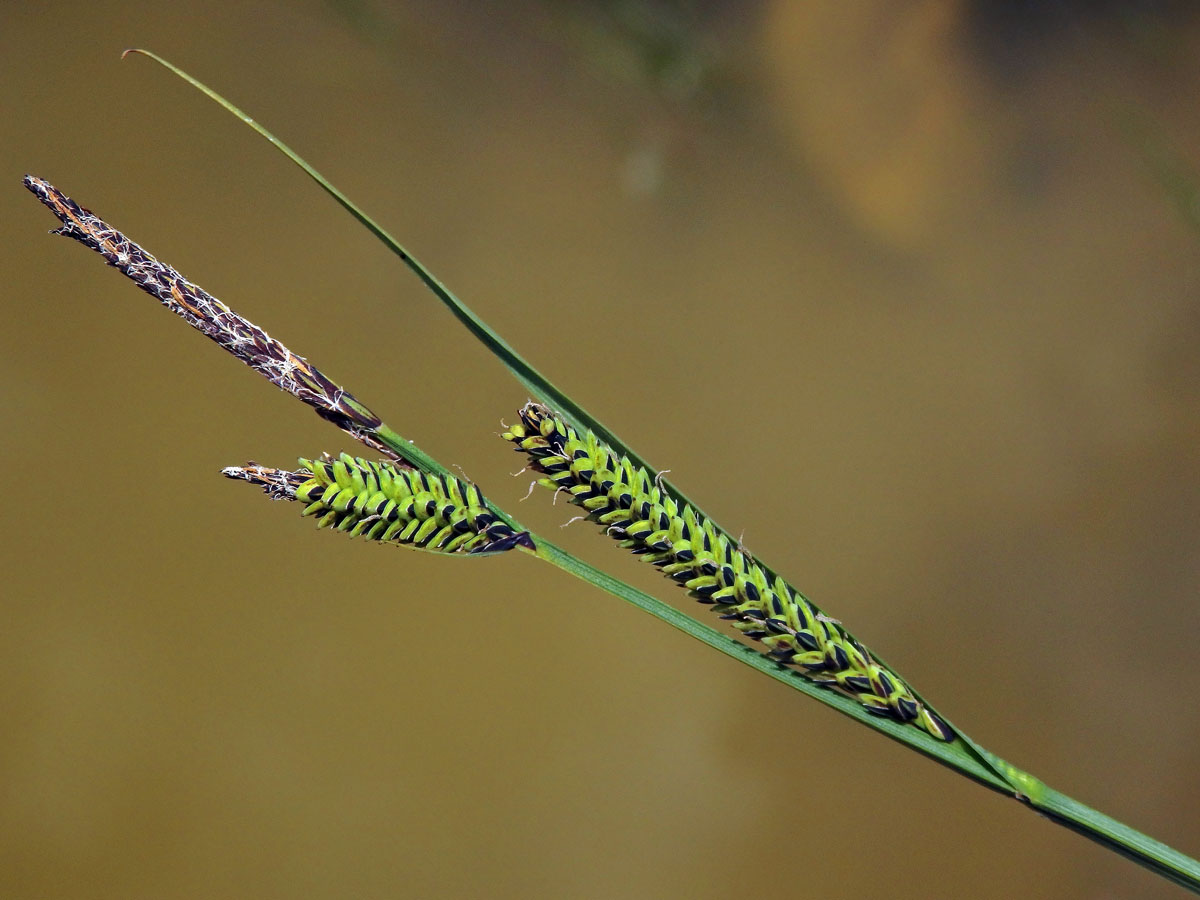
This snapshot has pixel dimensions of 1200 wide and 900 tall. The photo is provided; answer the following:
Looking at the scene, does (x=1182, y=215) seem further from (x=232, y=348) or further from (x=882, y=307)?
(x=232, y=348)

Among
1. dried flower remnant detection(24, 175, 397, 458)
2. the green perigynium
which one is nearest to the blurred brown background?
dried flower remnant detection(24, 175, 397, 458)

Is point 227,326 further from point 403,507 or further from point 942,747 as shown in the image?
point 942,747

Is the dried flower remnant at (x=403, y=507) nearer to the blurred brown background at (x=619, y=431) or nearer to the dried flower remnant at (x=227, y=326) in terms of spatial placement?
the dried flower remnant at (x=227, y=326)

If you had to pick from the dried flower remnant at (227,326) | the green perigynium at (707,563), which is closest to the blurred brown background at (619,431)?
the dried flower remnant at (227,326)

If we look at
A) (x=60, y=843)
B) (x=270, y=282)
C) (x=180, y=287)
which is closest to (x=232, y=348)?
(x=180, y=287)

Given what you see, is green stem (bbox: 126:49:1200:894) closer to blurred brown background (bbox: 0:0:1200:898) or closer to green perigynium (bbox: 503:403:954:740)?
green perigynium (bbox: 503:403:954:740)

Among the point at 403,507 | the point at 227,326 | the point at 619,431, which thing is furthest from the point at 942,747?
the point at 619,431
